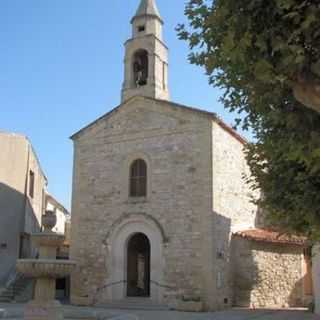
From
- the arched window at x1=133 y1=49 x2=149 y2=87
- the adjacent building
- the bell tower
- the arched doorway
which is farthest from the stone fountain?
the arched window at x1=133 y1=49 x2=149 y2=87

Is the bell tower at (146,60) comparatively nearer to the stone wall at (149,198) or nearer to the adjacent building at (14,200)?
the stone wall at (149,198)

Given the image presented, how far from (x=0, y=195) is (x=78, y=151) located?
430 centimetres

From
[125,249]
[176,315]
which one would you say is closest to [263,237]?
[125,249]

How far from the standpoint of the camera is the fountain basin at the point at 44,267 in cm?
1116

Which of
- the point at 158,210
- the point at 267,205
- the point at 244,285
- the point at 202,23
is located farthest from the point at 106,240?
the point at 202,23

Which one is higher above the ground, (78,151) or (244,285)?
(78,151)

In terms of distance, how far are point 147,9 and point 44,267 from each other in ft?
51.3

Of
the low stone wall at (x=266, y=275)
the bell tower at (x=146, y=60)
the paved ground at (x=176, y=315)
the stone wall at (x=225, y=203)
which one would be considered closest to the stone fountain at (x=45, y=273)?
the paved ground at (x=176, y=315)

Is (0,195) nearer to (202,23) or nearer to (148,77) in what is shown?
(148,77)

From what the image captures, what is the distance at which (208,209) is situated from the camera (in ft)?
61.1

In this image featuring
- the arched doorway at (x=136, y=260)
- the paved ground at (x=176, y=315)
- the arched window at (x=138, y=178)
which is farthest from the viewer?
the arched doorway at (x=136, y=260)

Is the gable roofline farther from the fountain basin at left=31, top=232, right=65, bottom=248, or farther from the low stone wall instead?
the fountain basin at left=31, top=232, right=65, bottom=248

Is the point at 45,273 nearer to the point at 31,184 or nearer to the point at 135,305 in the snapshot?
the point at 135,305

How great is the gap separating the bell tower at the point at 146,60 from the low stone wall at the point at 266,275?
7379 mm
